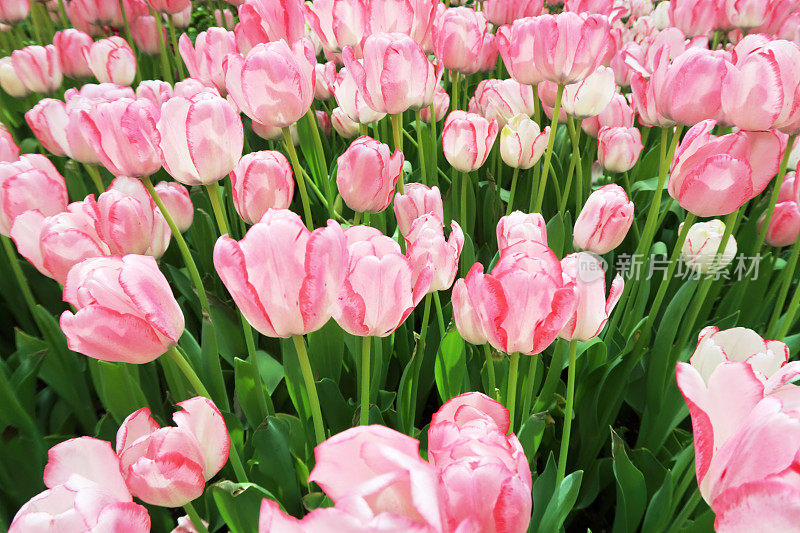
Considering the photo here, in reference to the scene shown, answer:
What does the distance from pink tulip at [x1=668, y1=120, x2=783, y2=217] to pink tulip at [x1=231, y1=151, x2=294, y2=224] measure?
54cm

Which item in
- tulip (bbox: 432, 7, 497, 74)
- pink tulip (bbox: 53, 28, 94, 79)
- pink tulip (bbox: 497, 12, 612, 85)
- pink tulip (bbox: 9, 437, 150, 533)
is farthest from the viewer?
pink tulip (bbox: 53, 28, 94, 79)

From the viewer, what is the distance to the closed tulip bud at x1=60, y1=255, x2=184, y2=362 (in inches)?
20.9

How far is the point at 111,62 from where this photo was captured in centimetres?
147

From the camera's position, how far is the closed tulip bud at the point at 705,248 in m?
1.00

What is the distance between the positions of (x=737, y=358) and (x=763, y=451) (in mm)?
460

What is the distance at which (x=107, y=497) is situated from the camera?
409 mm

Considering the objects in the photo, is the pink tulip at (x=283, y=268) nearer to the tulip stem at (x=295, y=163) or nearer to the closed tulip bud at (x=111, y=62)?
the tulip stem at (x=295, y=163)

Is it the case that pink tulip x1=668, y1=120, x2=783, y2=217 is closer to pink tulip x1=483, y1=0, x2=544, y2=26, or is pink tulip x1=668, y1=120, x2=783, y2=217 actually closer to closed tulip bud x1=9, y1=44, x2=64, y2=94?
pink tulip x1=483, y1=0, x2=544, y2=26

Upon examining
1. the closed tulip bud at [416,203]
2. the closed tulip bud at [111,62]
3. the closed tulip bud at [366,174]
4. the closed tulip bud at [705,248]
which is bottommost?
the closed tulip bud at [705,248]

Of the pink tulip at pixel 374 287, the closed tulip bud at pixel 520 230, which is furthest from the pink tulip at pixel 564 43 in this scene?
the pink tulip at pixel 374 287

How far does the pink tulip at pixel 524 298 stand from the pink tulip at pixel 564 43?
1.81ft

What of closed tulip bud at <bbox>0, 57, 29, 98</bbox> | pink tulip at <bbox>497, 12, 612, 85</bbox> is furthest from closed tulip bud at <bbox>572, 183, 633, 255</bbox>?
closed tulip bud at <bbox>0, 57, 29, 98</bbox>

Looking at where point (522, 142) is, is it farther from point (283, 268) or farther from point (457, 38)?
point (283, 268)

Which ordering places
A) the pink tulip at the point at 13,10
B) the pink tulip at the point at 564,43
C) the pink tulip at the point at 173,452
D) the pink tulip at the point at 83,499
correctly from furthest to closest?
the pink tulip at the point at 13,10
the pink tulip at the point at 564,43
the pink tulip at the point at 173,452
the pink tulip at the point at 83,499
